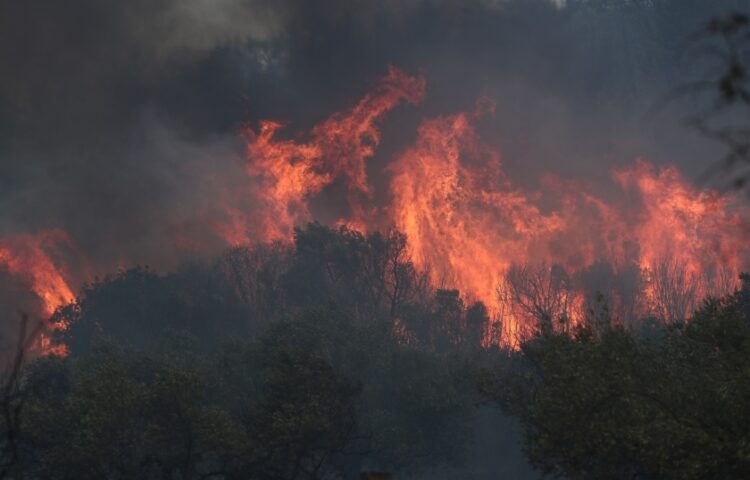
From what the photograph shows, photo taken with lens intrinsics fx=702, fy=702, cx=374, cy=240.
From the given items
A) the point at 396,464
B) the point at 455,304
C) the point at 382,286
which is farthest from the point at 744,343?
the point at 382,286

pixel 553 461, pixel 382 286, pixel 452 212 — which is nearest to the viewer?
pixel 553 461

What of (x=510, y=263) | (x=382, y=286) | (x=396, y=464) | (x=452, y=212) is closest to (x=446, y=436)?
(x=396, y=464)

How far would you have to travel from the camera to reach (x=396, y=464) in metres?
79.0

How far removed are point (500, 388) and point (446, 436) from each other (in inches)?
975

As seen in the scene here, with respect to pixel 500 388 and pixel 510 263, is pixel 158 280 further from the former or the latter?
pixel 500 388

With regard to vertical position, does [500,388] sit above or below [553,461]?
above

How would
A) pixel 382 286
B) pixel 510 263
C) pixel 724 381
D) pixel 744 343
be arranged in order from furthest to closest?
pixel 510 263
pixel 382 286
pixel 744 343
pixel 724 381

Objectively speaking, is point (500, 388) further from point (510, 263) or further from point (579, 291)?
point (510, 263)

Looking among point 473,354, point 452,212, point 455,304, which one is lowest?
point 473,354

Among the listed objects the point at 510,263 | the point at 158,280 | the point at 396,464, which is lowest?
the point at 396,464

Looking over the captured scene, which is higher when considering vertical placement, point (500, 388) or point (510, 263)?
point (510, 263)

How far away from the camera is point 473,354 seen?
10812cm

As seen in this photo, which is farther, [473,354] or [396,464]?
[473,354]

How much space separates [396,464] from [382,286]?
5355cm
